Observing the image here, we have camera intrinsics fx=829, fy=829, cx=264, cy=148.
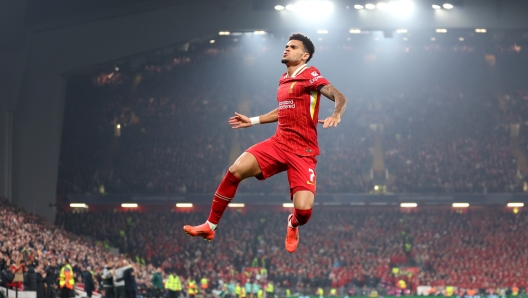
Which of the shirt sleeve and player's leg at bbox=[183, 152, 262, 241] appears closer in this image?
the shirt sleeve

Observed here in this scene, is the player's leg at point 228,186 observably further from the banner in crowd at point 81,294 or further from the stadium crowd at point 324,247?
the stadium crowd at point 324,247

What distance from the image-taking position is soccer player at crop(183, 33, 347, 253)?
8.65 m

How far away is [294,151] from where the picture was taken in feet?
28.8

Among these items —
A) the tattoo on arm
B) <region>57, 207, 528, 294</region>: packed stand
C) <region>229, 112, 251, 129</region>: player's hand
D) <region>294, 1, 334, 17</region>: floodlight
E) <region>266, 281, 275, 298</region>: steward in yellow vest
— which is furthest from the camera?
<region>294, 1, 334, 17</region>: floodlight

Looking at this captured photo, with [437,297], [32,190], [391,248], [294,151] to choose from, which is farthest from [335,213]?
[294,151]

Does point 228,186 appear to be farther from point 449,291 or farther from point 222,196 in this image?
point 449,291

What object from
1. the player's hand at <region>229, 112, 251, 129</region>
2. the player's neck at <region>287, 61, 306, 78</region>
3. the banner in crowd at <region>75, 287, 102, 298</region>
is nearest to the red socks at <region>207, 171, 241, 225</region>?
the player's hand at <region>229, 112, 251, 129</region>

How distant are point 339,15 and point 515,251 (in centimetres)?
1356

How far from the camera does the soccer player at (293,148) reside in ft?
28.4

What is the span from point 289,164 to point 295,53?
3.87 ft

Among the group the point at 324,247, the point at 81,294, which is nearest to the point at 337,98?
the point at 81,294

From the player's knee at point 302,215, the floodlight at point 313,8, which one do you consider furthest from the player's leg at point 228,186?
the floodlight at point 313,8

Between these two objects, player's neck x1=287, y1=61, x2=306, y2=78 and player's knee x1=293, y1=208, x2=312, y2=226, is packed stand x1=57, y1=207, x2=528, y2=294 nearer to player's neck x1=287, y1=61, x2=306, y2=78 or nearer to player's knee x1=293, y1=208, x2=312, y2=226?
player's knee x1=293, y1=208, x2=312, y2=226

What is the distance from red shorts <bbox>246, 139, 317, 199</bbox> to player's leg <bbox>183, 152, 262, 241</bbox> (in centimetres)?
7
